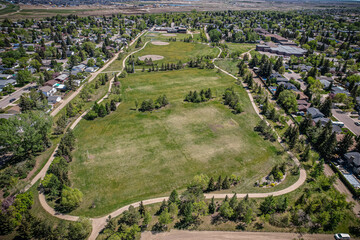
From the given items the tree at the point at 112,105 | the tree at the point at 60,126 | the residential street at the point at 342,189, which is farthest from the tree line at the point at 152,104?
the residential street at the point at 342,189

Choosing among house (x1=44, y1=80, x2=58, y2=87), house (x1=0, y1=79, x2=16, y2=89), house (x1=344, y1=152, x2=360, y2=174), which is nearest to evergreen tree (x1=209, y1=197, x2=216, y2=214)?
house (x1=344, y1=152, x2=360, y2=174)

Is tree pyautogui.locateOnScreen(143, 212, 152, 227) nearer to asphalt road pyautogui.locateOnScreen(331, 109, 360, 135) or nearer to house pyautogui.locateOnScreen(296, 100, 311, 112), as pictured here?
house pyautogui.locateOnScreen(296, 100, 311, 112)

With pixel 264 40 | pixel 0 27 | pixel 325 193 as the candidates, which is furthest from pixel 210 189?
pixel 0 27

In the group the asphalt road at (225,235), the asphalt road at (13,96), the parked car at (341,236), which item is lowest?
the asphalt road at (225,235)

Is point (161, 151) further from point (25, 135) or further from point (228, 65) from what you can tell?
point (228, 65)

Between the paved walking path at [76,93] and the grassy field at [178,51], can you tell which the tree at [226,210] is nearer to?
the paved walking path at [76,93]

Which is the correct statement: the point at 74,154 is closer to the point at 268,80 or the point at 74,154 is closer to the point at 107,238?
the point at 107,238

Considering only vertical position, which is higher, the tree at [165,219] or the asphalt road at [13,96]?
the asphalt road at [13,96]
